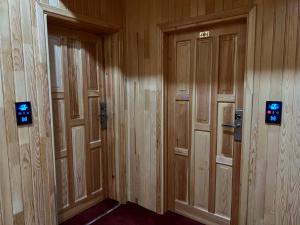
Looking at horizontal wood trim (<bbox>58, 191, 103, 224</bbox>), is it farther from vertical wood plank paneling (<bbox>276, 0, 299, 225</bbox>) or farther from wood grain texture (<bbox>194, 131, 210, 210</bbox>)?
vertical wood plank paneling (<bbox>276, 0, 299, 225</bbox>)

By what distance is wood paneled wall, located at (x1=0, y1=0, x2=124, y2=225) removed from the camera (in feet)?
5.03

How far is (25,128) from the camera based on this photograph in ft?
5.39

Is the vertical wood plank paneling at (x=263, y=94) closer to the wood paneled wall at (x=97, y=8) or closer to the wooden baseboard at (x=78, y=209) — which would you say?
the wood paneled wall at (x=97, y=8)

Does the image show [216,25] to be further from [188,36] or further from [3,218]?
[3,218]

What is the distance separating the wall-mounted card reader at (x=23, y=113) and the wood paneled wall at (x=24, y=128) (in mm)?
33

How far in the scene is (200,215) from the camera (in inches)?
87.4

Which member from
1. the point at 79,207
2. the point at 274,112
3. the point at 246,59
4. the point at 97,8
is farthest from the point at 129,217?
the point at 97,8

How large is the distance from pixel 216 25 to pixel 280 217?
1692mm

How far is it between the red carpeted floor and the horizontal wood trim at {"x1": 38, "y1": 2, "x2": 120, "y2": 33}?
2004 mm

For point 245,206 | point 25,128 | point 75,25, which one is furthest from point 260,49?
point 25,128

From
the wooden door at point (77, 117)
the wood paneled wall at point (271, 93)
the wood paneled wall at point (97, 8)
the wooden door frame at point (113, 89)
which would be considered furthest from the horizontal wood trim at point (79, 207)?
the wood paneled wall at point (97, 8)

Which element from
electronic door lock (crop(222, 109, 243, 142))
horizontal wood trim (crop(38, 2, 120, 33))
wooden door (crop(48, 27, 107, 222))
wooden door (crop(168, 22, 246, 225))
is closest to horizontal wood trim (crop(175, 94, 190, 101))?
wooden door (crop(168, 22, 246, 225))

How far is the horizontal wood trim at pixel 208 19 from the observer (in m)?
1.70

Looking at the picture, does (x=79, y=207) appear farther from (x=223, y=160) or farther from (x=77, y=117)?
(x=223, y=160)
